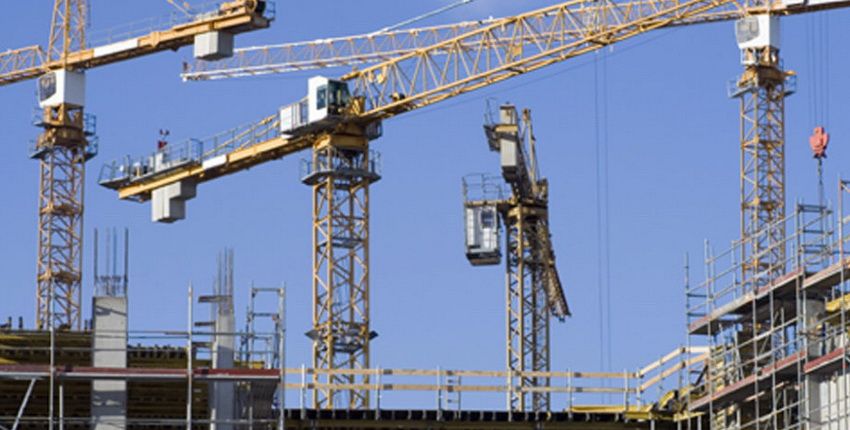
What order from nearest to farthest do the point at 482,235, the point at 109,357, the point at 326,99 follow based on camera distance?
the point at 109,357, the point at 326,99, the point at 482,235

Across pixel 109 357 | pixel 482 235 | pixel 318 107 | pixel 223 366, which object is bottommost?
pixel 223 366

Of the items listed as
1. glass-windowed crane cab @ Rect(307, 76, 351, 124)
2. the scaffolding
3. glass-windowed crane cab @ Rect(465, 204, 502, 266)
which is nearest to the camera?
the scaffolding

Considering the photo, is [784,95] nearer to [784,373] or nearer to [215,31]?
[215,31]

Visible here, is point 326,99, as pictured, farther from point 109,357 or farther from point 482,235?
point 109,357

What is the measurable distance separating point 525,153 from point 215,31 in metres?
20.0

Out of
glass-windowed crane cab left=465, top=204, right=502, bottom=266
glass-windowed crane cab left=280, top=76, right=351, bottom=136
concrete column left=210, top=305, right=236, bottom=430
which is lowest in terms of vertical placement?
concrete column left=210, top=305, right=236, bottom=430

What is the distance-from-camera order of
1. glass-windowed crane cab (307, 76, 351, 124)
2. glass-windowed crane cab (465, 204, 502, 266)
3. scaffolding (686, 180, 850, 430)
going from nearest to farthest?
scaffolding (686, 180, 850, 430) → glass-windowed crane cab (307, 76, 351, 124) → glass-windowed crane cab (465, 204, 502, 266)

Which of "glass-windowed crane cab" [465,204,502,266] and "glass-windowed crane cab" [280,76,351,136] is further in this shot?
"glass-windowed crane cab" [465,204,502,266]

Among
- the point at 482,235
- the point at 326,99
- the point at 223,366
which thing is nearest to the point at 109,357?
the point at 223,366

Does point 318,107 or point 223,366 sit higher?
point 318,107

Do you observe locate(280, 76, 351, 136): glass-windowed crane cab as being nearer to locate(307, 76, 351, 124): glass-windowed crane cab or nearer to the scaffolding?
locate(307, 76, 351, 124): glass-windowed crane cab

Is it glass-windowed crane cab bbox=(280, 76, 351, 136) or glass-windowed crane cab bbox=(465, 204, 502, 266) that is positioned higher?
glass-windowed crane cab bbox=(280, 76, 351, 136)

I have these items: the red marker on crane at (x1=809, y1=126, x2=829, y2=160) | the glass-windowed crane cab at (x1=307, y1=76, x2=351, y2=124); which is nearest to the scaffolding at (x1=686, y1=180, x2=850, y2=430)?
the red marker on crane at (x1=809, y1=126, x2=829, y2=160)

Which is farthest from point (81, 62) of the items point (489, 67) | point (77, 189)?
point (489, 67)
